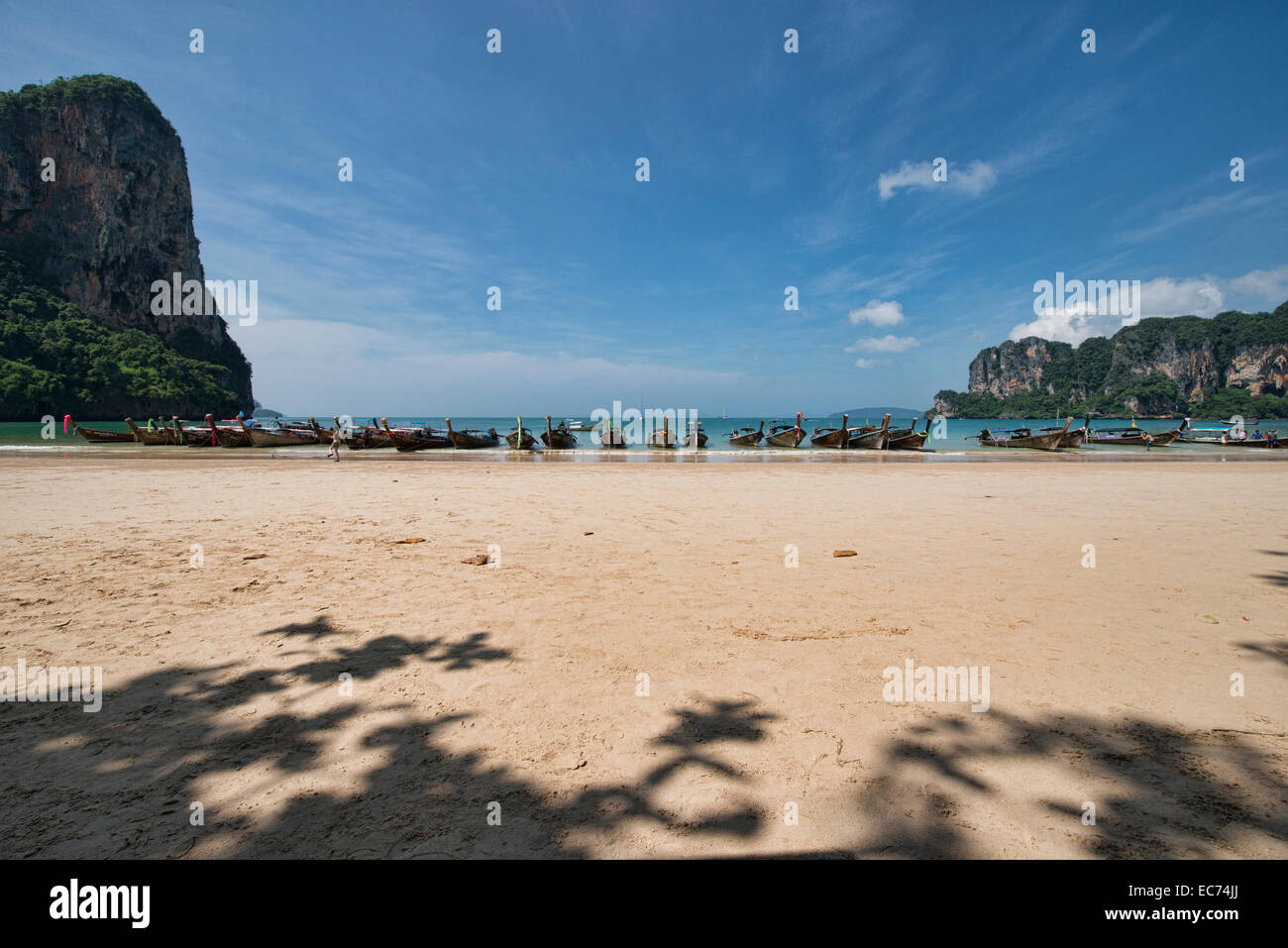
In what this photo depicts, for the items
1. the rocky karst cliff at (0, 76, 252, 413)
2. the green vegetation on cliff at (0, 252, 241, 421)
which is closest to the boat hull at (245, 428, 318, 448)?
the green vegetation on cliff at (0, 252, 241, 421)

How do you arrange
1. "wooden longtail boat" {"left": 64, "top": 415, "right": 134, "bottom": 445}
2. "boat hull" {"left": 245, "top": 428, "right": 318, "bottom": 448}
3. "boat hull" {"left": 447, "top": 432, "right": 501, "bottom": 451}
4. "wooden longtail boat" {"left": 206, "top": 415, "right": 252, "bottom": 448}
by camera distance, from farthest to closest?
"boat hull" {"left": 447, "top": 432, "right": 501, "bottom": 451}
"wooden longtail boat" {"left": 64, "top": 415, "right": 134, "bottom": 445}
"boat hull" {"left": 245, "top": 428, "right": 318, "bottom": 448}
"wooden longtail boat" {"left": 206, "top": 415, "right": 252, "bottom": 448}

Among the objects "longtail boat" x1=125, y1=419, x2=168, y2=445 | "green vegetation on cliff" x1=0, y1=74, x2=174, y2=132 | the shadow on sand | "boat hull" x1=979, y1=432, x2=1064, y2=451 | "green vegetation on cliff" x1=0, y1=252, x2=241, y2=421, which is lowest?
the shadow on sand

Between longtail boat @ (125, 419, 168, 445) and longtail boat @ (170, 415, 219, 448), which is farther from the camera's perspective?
longtail boat @ (125, 419, 168, 445)

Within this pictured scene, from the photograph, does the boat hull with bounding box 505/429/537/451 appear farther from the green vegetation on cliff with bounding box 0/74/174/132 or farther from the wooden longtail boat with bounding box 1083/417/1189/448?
the green vegetation on cliff with bounding box 0/74/174/132

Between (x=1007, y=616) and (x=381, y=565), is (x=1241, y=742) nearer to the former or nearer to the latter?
(x=1007, y=616)

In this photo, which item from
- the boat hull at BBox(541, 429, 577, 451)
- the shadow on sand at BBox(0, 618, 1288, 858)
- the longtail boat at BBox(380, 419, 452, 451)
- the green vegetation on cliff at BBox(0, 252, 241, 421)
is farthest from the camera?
the green vegetation on cliff at BBox(0, 252, 241, 421)

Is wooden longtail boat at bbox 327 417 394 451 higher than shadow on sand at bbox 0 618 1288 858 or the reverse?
higher

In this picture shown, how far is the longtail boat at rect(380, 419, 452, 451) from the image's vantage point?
3272cm

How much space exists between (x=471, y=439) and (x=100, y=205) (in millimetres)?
112482

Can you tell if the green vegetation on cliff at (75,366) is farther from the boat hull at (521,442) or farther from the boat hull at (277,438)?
the boat hull at (521,442)

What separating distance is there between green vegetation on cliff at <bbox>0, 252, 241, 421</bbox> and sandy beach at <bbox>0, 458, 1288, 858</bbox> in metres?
99.5

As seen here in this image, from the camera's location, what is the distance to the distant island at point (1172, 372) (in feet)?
396

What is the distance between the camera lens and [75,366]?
75.7 m
